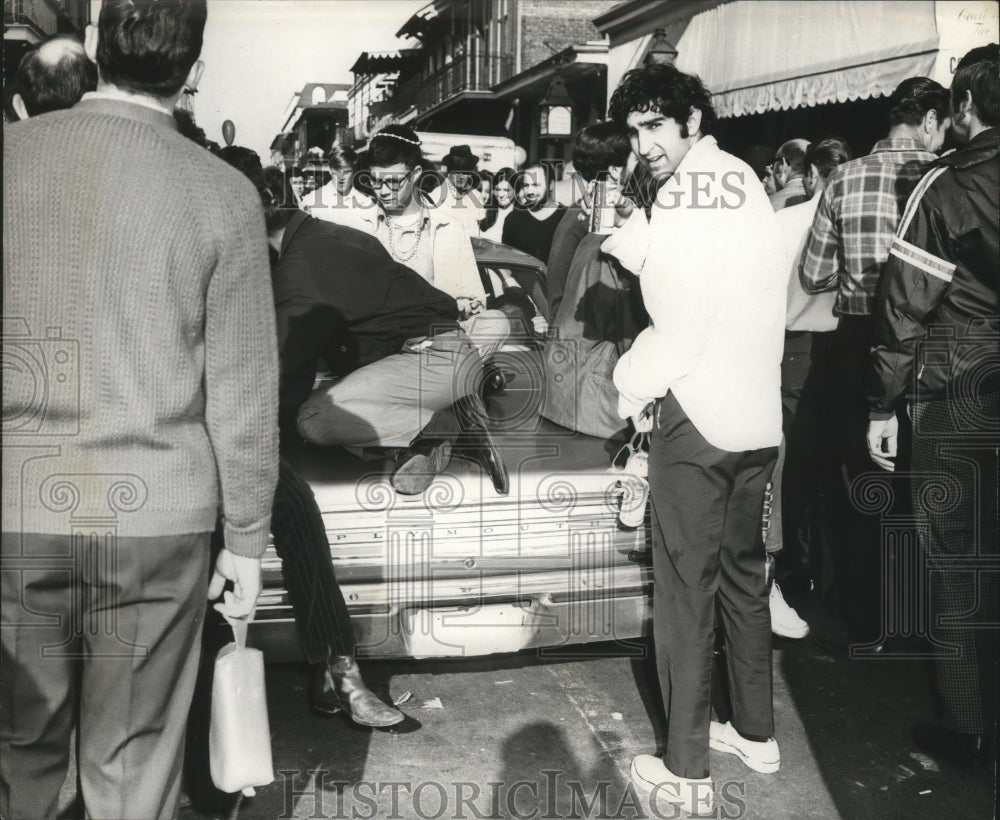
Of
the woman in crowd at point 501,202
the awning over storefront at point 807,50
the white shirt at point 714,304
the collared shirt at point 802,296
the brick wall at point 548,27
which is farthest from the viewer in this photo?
the brick wall at point 548,27

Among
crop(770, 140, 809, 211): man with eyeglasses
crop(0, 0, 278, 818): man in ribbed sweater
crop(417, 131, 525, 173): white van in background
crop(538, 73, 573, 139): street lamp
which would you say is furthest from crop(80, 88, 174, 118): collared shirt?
crop(417, 131, 525, 173): white van in background

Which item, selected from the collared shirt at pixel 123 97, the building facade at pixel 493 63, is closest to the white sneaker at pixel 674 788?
the collared shirt at pixel 123 97

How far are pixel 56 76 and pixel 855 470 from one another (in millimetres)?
3487

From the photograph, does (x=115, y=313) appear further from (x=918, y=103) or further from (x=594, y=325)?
(x=918, y=103)

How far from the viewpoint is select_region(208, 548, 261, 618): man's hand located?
217 cm

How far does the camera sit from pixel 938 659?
3473 mm

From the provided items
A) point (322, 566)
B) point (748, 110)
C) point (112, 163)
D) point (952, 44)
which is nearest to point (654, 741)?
point (322, 566)

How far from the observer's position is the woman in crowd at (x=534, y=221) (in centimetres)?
761

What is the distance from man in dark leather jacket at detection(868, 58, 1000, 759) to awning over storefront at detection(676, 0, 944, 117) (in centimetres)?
375

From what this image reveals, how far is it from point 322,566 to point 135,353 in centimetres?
153

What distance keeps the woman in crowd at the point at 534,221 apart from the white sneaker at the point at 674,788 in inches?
192

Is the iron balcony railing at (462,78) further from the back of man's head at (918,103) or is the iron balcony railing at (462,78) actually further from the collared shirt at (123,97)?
the collared shirt at (123,97)

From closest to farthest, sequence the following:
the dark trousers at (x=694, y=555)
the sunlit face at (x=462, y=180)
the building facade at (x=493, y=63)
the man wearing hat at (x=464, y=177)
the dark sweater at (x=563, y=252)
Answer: the dark trousers at (x=694, y=555) → the dark sweater at (x=563, y=252) → the man wearing hat at (x=464, y=177) → the sunlit face at (x=462, y=180) → the building facade at (x=493, y=63)

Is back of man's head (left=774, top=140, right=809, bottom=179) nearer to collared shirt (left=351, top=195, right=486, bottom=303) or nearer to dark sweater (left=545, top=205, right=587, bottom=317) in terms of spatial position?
dark sweater (left=545, top=205, right=587, bottom=317)
